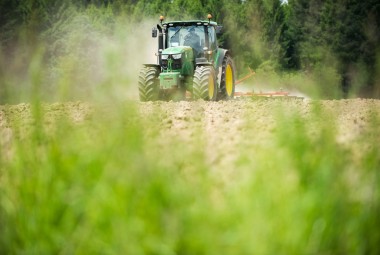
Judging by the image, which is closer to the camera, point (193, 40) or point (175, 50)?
point (175, 50)

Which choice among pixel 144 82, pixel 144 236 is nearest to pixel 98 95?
pixel 144 236

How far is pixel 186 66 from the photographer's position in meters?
10.6

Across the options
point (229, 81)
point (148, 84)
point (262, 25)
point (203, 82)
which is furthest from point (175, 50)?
point (262, 25)

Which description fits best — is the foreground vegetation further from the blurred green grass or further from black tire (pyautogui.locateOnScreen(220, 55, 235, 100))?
black tire (pyautogui.locateOnScreen(220, 55, 235, 100))

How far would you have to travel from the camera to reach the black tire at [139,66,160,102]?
33.4 ft

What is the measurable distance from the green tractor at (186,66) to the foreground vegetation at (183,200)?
7439 mm

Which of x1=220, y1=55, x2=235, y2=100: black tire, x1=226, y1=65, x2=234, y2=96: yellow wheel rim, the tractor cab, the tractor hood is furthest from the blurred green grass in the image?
x1=226, y1=65, x2=234, y2=96: yellow wheel rim

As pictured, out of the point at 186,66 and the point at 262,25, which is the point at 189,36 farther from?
the point at 262,25

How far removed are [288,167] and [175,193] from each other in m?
0.47

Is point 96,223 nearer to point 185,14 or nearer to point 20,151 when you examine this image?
point 20,151

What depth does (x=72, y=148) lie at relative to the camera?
232 cm

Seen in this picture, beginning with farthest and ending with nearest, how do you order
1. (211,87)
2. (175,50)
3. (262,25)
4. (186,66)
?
(262,25) < (186,66) < (175,50) < (211,87)

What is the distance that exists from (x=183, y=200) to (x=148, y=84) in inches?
331

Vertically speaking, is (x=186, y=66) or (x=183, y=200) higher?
(x=186, y=66)
